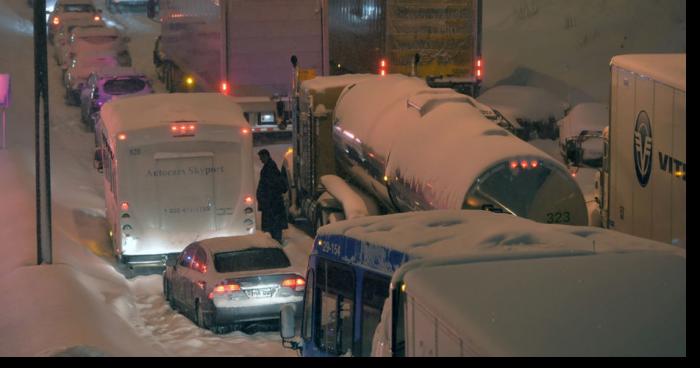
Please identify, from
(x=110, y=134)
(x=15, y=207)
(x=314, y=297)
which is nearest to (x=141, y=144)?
(x=110, y=134)

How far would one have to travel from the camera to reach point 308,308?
9984 mm

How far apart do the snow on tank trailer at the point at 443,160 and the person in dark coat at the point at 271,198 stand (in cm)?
185

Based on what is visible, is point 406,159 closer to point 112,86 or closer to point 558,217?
point 558,217

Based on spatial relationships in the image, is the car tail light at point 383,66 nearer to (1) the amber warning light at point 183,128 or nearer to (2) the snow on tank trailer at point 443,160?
(2) the snow on tank trailer at point 443,160

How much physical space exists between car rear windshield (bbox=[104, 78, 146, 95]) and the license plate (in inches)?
762

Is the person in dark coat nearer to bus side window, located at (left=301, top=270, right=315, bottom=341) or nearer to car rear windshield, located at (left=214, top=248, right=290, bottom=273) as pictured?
car rear windshield, located at (left=214, top=248, right=290, bottom=273)

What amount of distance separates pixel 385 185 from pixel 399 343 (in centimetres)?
1028

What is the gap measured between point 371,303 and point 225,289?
708cm

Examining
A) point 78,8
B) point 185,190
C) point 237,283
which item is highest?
point 78,8

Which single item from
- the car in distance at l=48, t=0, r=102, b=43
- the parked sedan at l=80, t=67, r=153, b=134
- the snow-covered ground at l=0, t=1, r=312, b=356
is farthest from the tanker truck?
the car in distance at l=48, t=0, r=102, b=43

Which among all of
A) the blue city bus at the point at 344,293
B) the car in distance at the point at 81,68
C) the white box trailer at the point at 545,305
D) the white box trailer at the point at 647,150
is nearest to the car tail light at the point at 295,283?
the white box trailer at the point at 647,150

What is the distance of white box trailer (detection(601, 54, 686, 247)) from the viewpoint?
11.7 metres

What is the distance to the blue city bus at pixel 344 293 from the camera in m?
8.90

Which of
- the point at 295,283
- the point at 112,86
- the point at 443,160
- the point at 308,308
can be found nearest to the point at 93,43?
the point at 112,86
